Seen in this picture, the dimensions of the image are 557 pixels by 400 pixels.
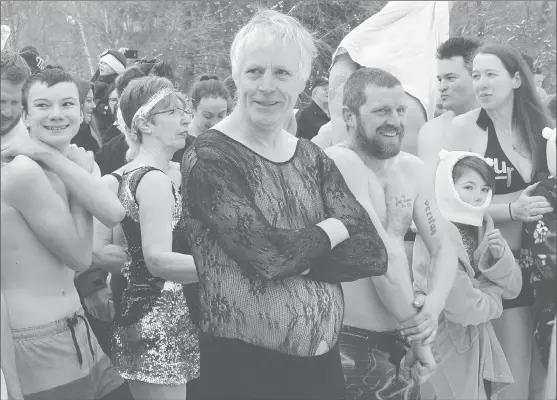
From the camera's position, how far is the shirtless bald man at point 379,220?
326 centimetres

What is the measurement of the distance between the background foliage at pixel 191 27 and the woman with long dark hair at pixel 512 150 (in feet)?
3.54

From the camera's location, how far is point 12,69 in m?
3.13

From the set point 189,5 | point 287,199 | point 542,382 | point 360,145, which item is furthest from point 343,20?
point 287,199

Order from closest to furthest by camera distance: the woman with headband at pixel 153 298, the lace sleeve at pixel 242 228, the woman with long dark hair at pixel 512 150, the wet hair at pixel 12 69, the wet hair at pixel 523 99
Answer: the lace sleeve at pixel 242 228
the wet hair at pixel 12 69
the woman with headband at pixel 153 298
the woman with long dark hair at pixel 512 150
the wet hair at pixel 523 99

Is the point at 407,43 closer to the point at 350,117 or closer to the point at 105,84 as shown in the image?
the point at 350,117

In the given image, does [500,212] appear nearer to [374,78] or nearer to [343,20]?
[374,78]

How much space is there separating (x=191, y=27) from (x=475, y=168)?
2.03 m

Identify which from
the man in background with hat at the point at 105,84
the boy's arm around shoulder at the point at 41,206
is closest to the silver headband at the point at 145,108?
the boy's arm around shoulder at the point at 41,206

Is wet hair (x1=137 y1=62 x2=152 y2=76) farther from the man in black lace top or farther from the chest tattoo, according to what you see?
the man in black lace top

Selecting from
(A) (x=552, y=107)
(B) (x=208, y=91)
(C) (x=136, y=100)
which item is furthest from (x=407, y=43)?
(C) (x=136, y=100)

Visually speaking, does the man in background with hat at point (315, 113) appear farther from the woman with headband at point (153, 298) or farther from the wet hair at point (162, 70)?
the woman with headband at point (153, 298)

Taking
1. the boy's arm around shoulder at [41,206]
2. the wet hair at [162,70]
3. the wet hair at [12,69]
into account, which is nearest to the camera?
the boy's arm around shoulder at [41,206]

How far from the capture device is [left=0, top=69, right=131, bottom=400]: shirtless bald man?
9.33ft

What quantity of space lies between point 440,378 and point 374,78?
153cm
